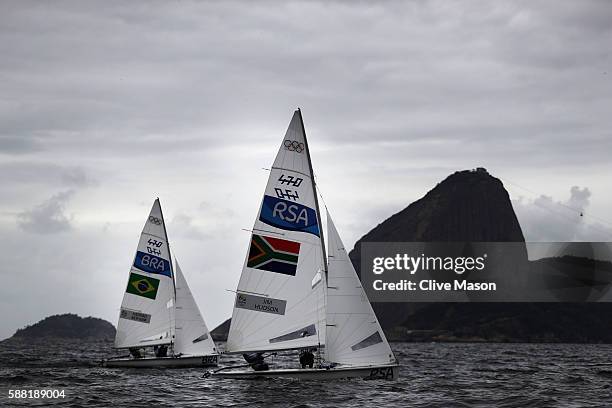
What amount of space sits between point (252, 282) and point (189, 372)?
15.6 m

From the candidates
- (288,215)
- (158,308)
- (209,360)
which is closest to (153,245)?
(158,308)

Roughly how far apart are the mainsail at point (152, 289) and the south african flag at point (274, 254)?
66.7 feet

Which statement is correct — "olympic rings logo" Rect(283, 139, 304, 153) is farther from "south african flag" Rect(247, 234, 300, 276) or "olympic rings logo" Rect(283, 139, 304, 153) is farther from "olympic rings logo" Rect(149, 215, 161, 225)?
"olympic rings logo" Rect(149, 215, 161, 225)

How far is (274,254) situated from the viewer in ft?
134

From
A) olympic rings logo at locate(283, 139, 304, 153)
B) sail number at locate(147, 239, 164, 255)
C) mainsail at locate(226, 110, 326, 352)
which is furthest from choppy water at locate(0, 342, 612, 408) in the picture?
olympic rings logo at locate(283, 139, 304, 153)

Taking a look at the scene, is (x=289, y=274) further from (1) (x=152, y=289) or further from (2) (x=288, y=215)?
(1) (x=152, y=289)

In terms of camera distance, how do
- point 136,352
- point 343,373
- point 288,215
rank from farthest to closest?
1. point 136,352
2. point 288,215
3. point 343,373

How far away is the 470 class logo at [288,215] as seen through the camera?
4041 cm

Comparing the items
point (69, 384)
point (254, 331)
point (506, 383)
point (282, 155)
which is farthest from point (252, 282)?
point (506, 383)

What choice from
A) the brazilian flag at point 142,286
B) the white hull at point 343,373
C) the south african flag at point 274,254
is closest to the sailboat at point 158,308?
the brazilian flag at point 142,286

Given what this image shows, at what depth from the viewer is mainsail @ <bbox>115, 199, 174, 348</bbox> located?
59938 millimetres

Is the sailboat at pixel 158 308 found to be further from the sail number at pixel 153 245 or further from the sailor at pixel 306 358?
the sailor at pixel 306 358

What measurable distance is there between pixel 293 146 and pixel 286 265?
572 cm

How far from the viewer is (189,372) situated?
54281 mm
